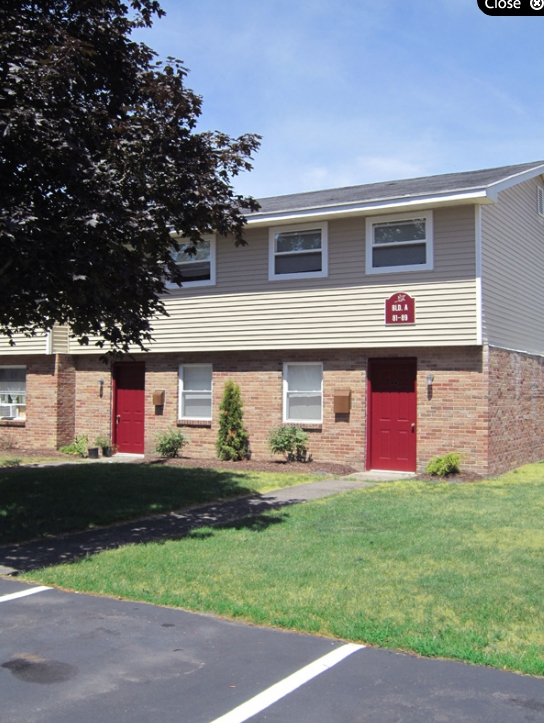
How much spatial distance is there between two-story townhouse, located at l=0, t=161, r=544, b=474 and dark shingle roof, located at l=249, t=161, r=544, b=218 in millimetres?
84

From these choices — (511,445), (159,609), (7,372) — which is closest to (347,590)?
(159,609)

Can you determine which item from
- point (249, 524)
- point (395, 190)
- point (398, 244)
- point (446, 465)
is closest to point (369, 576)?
point (249, 524)

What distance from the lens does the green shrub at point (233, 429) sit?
17.1 metres

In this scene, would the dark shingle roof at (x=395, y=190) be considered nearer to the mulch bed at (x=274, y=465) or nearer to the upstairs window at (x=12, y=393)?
the mulch bed at (x=274, y=465)

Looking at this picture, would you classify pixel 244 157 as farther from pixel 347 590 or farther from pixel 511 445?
pixel 511 445

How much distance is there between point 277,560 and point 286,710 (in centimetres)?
344

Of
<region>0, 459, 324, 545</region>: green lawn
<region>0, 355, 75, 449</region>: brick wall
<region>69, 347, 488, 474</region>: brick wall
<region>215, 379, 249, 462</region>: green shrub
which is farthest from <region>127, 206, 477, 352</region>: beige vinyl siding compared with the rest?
<region>0, 355, 75, 449</region>: brick wall

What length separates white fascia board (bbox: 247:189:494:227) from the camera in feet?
46.6

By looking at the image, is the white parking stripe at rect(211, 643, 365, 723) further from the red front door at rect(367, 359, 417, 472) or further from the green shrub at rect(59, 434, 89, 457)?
the green shrub at rect(59, 434, 89, 457)

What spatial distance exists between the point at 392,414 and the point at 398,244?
11.4 feet

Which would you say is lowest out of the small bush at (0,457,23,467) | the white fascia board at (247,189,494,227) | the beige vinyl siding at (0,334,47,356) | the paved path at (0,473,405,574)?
the paved path at (0,473,405,574)

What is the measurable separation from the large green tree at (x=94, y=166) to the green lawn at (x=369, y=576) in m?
3.10

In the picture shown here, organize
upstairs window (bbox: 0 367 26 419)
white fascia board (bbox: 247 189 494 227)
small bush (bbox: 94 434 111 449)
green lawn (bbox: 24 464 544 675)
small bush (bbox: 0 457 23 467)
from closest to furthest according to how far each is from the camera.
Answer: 1. green lawn (bbox: 24 464 544 675)
2. white fascia board (bbox: 247 189 494 227)
3. small bush (bbox: 0 457 23 467)
4. small bush (bbox: 94 434 111 449)
5. upstairs window (bbox: 0 367 26 419)

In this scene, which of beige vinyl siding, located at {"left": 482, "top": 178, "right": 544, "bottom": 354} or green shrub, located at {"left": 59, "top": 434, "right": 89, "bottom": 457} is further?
green shrub, located at {"left": 59, "top": 434, "right": 89, "bottom": 457}
